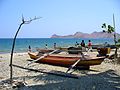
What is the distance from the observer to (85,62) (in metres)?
15.0

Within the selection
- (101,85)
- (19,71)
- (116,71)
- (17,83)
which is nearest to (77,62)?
(116,71)

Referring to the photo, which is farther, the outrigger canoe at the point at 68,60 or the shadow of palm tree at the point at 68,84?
the outrigger canoe at the point at 68,60

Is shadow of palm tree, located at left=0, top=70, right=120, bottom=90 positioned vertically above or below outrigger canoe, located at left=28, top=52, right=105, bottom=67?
below

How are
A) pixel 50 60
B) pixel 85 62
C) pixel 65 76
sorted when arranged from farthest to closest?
pixel 50 60 → pixel 85 62 → pixel 65 76

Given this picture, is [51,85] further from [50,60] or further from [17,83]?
[50,60]

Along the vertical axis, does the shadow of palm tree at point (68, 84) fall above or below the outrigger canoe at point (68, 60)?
below

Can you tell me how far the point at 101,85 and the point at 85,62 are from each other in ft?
15.7

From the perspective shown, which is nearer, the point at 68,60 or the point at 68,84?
the point at 68,84

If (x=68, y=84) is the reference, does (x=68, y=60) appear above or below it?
above

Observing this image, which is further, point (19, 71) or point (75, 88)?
point (19, 71)

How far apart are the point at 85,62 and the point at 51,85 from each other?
521 cm

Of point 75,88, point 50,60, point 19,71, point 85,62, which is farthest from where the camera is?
point 50,60

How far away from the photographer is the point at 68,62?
52.0ft

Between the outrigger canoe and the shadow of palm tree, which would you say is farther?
the outrigger canoe
